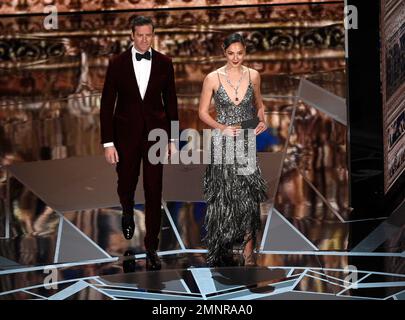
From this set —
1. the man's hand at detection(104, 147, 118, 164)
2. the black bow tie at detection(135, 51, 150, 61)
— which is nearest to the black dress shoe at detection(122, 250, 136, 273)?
the man's hand at detection(104, 147, 118, 164)

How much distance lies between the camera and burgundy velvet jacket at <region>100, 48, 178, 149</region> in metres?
5.44

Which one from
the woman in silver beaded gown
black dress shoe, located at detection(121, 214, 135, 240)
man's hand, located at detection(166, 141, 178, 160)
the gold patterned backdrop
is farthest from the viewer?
the gold patterned backdrop

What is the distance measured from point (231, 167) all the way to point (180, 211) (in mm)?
1143

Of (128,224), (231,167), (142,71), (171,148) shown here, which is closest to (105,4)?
(128,224)

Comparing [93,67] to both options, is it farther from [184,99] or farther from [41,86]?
[184,99]

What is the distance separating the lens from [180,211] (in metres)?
6.49

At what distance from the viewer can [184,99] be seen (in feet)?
32.2

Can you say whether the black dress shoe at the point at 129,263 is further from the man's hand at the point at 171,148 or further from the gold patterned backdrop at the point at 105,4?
the gold patterned backdrop at the point at 105,4

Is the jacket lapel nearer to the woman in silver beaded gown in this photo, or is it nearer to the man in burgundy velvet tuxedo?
the man in burgundy velvet tuxedo

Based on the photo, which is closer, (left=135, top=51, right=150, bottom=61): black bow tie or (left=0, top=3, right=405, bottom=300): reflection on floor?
(left=0, top=3, right=405, bottom=300): reflection on floor

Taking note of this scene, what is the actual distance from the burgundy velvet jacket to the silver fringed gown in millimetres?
306

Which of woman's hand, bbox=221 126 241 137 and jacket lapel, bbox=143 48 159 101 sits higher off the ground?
jacket lapel, bbox=143 48 159 101

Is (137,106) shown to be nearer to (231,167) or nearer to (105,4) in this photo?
(231,167)

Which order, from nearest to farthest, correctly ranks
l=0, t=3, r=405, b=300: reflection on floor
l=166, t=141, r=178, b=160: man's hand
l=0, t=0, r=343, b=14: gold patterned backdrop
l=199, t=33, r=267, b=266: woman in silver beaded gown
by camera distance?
l=0, t=3, r=405, b=300: reflection on floor → l=199, t=33, r=267, b=266: woman in silver beaded gown → l=166, t=141, r=178, b=160: man's hand → l=0, t=0, r=343, b=14: gold patterned backdrop
